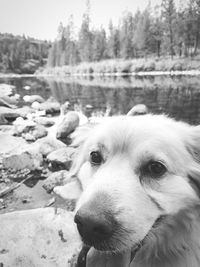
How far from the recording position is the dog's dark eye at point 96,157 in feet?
8.20

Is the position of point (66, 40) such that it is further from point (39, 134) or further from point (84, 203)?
point (84, 203)

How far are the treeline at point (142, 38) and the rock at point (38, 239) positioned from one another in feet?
182

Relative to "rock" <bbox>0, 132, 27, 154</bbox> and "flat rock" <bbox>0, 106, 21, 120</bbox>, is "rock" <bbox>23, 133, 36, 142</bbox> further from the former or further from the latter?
"flat rock" <bbox>0, 106, 21, 120</bbox>

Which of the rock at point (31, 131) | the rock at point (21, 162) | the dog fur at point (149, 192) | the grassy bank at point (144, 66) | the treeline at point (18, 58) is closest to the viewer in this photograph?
the dog fur at point (149, 192)

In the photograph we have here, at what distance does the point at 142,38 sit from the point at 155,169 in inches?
2683

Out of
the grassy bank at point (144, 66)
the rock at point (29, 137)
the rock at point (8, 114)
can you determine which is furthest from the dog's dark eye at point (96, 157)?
the grassy bank at point (144, 66)

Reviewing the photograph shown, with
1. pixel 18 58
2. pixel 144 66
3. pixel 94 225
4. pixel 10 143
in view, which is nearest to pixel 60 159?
pixel 10 143

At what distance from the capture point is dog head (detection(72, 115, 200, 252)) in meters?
1.82

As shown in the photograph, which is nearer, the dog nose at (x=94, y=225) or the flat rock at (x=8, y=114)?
the dog nose at (x=94, y=225)

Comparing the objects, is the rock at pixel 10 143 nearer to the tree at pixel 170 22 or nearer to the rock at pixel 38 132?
the rock at pixel 38 132

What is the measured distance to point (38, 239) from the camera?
364 centimetres

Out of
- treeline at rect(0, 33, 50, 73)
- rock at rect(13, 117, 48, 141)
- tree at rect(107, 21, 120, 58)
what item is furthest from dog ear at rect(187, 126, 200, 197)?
treeline at rect(0, 33, 50, 73)

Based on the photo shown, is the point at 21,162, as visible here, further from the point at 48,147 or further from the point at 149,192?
the point at 149,192

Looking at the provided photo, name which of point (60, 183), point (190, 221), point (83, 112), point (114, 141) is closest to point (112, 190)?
point (114, 141)
